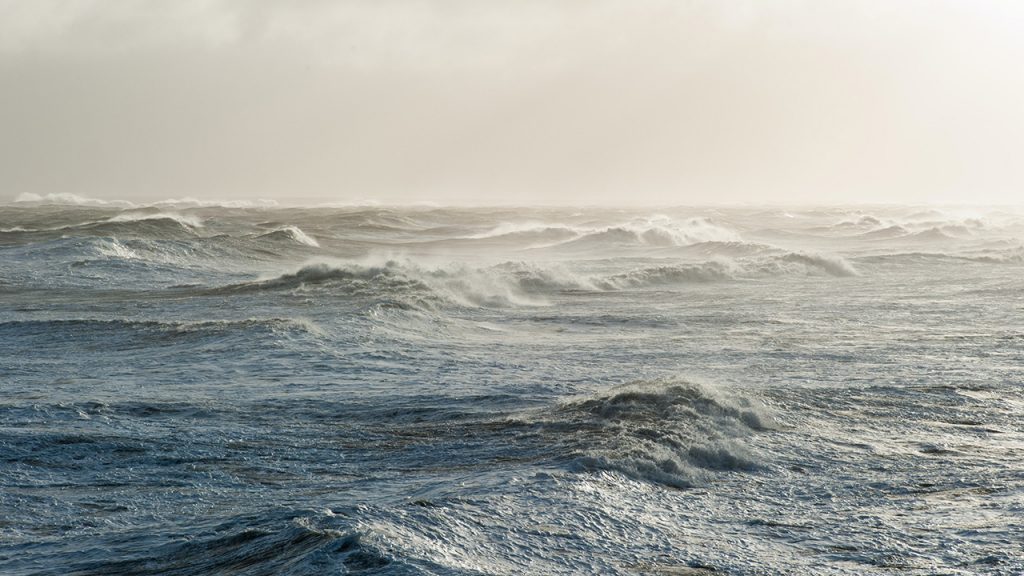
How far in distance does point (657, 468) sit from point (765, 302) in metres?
11.4

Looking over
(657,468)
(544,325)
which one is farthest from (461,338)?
(657,468)

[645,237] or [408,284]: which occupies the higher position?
[645,237]

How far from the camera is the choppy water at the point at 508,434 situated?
5117mm

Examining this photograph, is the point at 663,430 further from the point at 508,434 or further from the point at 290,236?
the point at 290,236

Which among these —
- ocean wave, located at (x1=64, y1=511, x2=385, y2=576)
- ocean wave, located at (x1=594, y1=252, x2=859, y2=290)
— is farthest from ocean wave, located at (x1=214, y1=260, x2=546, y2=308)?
ocean wave, located at (x1=64, y1=511, x2=385, y2=576)

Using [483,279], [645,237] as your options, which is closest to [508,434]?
[483,279]

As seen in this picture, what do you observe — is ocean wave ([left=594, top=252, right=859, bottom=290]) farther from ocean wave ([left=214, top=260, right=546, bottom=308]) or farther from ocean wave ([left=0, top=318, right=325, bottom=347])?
ocean wave ([left=0, top=318, right=325, bottom=347])

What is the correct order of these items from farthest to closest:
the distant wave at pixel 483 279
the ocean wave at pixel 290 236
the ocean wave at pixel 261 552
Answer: the ocean wave at pixel 290 236, the distant wave at pixel 483 279, the ocean wave at pixel 261 552

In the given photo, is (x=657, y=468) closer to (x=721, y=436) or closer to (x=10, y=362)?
(x=721, y=436)

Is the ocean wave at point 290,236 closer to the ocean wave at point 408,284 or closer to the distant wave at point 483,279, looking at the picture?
the distant wave at point 483,279

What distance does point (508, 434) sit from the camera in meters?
7.64

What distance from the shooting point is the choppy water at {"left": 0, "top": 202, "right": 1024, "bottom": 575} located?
5.12 meters

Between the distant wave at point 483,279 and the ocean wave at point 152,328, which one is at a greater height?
the distant wave at point 483,279

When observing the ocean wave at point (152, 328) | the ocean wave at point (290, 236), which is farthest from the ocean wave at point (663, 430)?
the ocean wave at point (290, 236)
